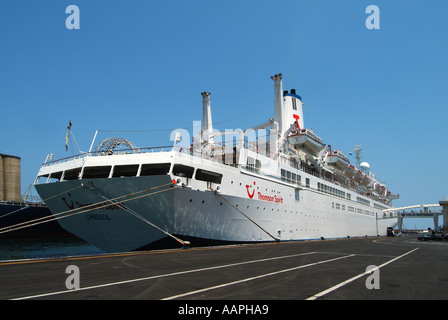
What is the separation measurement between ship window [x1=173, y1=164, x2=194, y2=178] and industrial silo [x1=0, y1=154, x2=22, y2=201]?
6428 centimetres

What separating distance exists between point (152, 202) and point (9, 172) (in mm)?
66512

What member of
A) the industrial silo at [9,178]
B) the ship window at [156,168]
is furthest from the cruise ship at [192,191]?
the industrial silo at [9,178]

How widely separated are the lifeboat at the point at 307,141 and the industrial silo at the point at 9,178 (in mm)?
61572

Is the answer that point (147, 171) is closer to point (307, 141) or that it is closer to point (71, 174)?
point (71, 174)

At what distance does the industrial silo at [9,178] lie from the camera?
71.5 meters

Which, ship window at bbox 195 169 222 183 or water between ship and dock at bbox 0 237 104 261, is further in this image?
water between ship and dock at bbox 0 237 104 261

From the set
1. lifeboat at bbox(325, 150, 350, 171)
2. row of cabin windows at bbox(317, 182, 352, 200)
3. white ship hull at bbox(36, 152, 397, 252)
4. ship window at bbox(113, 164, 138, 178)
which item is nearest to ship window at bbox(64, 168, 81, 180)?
white ship hull at bbox(36, 152, 397, 252)

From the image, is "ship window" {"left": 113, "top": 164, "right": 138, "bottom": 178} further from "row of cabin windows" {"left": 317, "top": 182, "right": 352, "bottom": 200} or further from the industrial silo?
the industrial silo

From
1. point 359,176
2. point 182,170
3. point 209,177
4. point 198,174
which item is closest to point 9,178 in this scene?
point 209,177

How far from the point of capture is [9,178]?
72.4 m

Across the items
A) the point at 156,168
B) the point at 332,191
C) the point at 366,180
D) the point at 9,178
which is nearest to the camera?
the point at 156,168

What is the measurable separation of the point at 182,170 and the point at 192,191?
1.70 m

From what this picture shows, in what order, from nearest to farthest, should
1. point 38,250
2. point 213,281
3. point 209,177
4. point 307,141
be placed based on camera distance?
point 213,281, point 209,177, point 38,250, point 307,141

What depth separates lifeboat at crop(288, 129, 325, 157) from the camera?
115 ft
